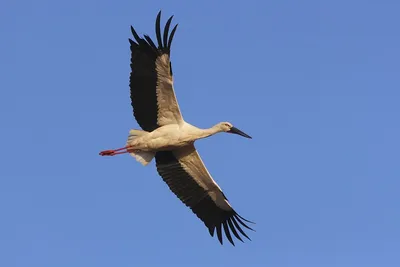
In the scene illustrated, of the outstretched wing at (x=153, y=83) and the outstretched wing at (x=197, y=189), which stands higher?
the outstretched wing at (x=153, y=83)

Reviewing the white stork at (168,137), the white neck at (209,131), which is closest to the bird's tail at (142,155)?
the white stork at (168,137)

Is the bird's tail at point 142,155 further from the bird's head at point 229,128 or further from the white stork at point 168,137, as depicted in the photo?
the bird's head at point 229,128

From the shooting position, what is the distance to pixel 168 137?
21094 millimetres

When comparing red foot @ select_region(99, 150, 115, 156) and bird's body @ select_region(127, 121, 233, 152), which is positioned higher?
red foot @ select_region(99, 150, 115, 156)

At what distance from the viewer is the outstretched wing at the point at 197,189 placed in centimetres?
2195

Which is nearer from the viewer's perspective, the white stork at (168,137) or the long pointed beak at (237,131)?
the white stork at (168,137)

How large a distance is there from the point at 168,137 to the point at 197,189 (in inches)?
66.0

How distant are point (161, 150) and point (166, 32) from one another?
2473 millimetres

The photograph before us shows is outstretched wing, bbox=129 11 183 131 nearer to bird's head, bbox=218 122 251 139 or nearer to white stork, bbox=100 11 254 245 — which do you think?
white stork, bbox=100 11 254 245

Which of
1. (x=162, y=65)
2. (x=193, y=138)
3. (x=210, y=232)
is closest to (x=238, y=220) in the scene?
(x=210, y=232)

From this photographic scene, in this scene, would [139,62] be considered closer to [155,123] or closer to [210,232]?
[155,123]

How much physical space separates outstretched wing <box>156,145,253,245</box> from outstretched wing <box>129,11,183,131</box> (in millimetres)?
927

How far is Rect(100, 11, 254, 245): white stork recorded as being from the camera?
68.1 feet

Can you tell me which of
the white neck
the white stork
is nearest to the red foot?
the white stork
